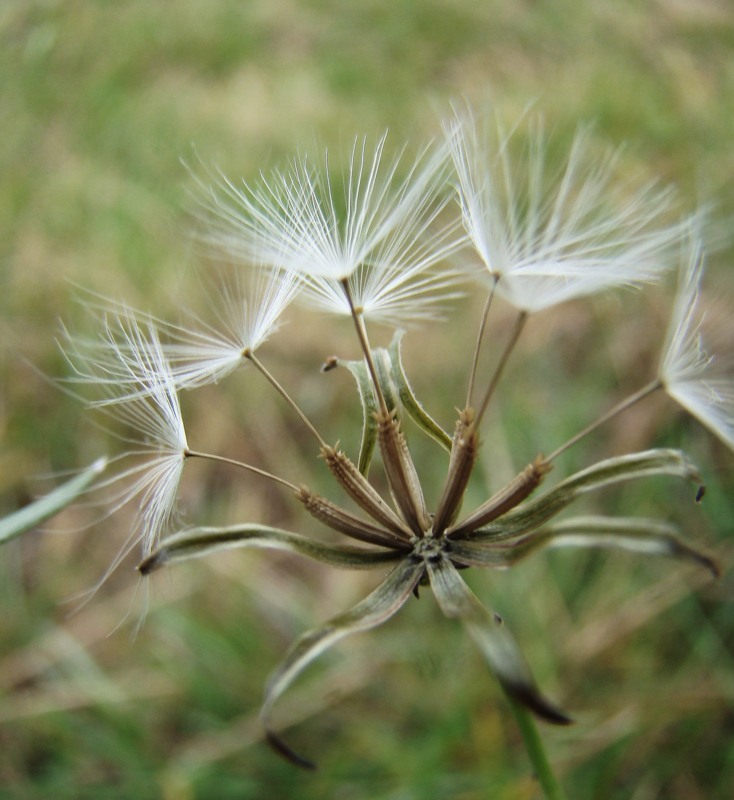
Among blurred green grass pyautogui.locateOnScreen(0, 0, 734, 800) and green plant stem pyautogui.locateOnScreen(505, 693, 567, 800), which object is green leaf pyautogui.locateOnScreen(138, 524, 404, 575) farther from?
blurred green grass pyautogui.locateOnScreen(0, 0, 734, 800)

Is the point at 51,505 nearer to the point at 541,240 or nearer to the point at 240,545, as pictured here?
the point at 240,545

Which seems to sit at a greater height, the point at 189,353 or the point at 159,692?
the point at 189,353

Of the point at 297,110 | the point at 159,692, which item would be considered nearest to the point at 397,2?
the point at 297,110

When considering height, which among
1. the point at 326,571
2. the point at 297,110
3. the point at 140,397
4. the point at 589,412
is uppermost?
→ the point at 297,110

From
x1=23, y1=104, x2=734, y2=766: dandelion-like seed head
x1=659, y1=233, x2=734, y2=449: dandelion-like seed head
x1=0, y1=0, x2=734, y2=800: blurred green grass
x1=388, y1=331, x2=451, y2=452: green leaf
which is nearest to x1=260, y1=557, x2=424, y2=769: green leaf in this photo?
x1=23, y1=104, x2=734, y2=766: dandelion-like seed head

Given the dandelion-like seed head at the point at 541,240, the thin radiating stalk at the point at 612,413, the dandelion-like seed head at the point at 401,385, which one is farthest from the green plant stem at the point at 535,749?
the dandelion-like seed head at the point at 541,240

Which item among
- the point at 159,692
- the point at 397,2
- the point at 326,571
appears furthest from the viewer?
the point at 397,2

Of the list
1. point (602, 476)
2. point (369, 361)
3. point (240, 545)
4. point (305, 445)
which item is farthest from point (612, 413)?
point (305, 445)

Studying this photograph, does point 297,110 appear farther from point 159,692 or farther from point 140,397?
point 140,397
